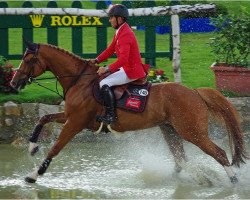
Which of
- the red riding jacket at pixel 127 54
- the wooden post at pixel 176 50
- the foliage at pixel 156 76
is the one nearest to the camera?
the red riding jacket at pixel 127 54

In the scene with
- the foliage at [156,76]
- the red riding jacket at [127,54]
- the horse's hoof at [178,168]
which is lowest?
the horse's hoof at [178,168]

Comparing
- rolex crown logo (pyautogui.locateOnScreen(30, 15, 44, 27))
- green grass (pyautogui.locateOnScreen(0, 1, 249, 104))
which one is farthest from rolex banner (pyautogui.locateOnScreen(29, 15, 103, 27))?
green grass (pyautogui.locateOnScreen(0, 1, 249, 104))

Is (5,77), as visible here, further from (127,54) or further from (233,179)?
(233,179)

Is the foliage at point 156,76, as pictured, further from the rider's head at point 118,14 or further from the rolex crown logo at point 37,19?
the rider's head at point 118,14

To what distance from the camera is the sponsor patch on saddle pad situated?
12305mm

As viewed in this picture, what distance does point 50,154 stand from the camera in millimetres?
12289

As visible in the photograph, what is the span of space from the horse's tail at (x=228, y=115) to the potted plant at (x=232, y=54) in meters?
2.72

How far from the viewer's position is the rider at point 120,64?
1212 centimetres

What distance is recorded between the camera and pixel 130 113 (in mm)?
12367

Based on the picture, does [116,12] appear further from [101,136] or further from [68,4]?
[68,4]

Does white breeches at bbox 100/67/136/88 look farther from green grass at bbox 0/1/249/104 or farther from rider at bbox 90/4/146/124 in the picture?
green grass at bbox 0/1/249/104

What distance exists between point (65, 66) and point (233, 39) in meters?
3.98

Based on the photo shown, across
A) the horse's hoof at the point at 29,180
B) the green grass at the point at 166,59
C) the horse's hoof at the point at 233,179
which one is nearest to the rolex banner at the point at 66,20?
the green grass at the point at 166,59

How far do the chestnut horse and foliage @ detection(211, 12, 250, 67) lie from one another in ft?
10.0
